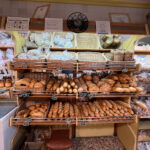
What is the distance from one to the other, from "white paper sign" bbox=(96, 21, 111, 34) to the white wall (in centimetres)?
15

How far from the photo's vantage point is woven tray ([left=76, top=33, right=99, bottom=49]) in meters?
2.04

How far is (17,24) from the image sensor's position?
1.39 m

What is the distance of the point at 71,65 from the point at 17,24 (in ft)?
2.82

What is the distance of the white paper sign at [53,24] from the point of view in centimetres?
141

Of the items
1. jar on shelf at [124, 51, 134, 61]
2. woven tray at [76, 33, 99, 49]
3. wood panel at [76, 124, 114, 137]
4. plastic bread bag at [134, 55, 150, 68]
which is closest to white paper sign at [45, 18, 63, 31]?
woven tray at [76, 33, 99, 49]

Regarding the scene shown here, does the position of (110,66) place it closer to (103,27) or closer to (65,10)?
(103,27)

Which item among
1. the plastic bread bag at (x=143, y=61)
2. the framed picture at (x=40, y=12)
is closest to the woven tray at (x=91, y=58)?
the framed picture at (x=40, y=12)

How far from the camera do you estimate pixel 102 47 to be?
2039 millimetres

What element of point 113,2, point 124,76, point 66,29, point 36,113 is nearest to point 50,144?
point 36,113

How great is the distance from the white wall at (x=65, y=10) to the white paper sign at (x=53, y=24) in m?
0.15

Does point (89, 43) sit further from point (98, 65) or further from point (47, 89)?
point (47, 89)

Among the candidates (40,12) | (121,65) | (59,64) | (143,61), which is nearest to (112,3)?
(121,65)

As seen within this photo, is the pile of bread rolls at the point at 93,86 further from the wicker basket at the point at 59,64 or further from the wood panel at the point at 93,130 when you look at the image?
the wood panel at the point at 93,130

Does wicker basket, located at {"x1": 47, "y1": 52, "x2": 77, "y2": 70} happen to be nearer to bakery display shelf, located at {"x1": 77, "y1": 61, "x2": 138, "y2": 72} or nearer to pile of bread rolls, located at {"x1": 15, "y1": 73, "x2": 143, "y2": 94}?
bakery display shelf, located at {"x1": 77, "y1": 61, "x2": 138, "y2": 72}
